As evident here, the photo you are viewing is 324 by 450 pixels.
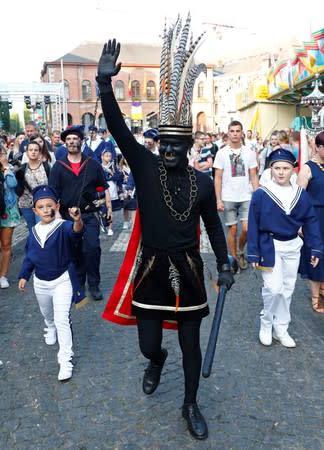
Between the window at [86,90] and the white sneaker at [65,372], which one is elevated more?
the window at [86,90]

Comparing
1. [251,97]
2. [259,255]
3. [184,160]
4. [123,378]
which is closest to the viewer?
[184,160]

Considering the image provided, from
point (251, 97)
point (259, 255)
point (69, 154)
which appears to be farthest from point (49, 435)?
point (251, 97)

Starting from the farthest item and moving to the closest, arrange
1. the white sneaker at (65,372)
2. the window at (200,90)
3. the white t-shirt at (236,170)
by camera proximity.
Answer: the window at (200,90), the white t-shirt at (236,170), the white sneaker at (65,372)

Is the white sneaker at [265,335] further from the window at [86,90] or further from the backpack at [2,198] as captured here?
the window at [86,90]

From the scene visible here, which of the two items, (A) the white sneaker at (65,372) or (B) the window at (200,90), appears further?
(B) the window at (200,90)

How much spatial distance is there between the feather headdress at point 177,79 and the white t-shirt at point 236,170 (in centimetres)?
355

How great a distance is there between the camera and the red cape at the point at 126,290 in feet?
9.91

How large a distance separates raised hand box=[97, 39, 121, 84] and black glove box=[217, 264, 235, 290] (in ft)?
4.40

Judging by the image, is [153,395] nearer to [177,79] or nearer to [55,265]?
[55,265]

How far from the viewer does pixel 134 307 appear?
2.99 m

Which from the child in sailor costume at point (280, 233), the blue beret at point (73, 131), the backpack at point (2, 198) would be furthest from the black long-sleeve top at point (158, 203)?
the backpack at point (2, 198)

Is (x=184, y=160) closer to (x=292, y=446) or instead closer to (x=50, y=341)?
(x=292, y=446)

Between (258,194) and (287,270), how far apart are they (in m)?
0.72

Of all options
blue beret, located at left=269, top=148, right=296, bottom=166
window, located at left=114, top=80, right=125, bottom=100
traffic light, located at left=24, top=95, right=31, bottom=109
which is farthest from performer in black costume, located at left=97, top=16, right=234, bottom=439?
window, located at left=114, top=80, right=125, bottom=100
